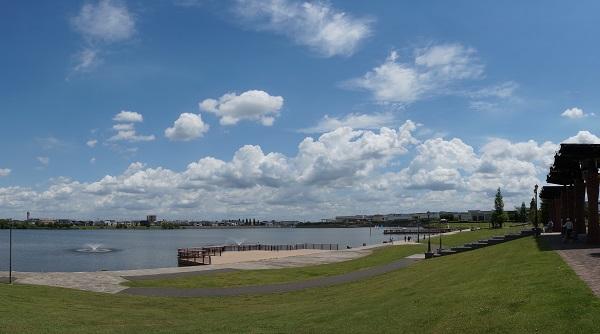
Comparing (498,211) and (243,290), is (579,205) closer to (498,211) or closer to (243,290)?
(243,290)

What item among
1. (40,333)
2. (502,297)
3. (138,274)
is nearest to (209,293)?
(138,274)

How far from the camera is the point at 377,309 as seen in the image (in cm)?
1802

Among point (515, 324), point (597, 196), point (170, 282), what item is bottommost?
point (170, 282)

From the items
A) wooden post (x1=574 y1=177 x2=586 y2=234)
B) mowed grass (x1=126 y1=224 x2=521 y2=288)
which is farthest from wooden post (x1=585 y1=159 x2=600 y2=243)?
mowed grass (x1=126 y1=224 x2=521 y2=288)

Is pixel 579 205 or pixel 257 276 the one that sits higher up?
pixel 579 205

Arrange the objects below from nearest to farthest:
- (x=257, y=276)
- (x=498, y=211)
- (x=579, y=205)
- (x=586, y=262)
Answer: (x=586, y=262)
(x=257, y=276)
(x=579, y=205)
(x=498, y=211)

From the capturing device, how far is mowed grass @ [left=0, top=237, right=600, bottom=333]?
520 inches

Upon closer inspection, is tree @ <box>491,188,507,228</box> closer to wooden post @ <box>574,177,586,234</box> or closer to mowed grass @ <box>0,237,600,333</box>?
wooden post @ <box>574,177,586,234</box>

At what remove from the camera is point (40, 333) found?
52.6 feet

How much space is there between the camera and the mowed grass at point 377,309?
520 inches

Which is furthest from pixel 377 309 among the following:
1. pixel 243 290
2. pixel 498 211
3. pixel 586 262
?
pixel 498 211

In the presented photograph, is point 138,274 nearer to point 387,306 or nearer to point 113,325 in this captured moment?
point 113,325

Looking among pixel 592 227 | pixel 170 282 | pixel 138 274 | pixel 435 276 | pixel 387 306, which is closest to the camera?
pixel 387 306

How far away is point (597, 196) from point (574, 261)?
11933mm
